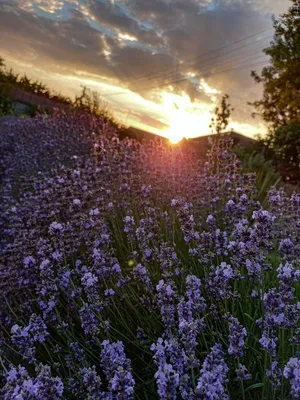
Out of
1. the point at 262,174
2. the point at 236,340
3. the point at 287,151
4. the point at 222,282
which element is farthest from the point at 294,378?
the point at 287,151

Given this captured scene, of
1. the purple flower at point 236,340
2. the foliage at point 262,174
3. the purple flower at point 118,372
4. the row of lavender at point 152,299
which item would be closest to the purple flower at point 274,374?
the row of lavender at point 152,299

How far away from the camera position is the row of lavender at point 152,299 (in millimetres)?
1739

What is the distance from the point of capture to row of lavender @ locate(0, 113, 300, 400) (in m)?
1.74

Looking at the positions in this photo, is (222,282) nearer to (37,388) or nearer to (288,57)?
(37,388)

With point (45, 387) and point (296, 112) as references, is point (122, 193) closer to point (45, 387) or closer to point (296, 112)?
point (45, 387)

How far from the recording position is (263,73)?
2686cm

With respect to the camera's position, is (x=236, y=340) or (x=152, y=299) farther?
(x=152, y=299)

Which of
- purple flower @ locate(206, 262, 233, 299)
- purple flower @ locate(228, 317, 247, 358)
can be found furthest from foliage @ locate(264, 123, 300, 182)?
purple flower @ locate(228, 317, 247, 358)

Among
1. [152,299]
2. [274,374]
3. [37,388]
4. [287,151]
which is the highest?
[287,151]

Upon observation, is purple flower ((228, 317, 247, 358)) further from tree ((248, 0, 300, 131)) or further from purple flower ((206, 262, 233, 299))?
tree ((248, 0, 300, 131))

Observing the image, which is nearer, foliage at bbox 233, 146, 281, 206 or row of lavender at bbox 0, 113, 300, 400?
row of lavender at bbox 0, 113, 300, 400

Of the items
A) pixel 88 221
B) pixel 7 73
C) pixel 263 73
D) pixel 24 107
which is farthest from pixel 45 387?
pixel 263 73

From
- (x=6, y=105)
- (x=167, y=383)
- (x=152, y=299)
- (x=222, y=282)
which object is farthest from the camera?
(x=6, y=105)

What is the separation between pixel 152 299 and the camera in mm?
2943
